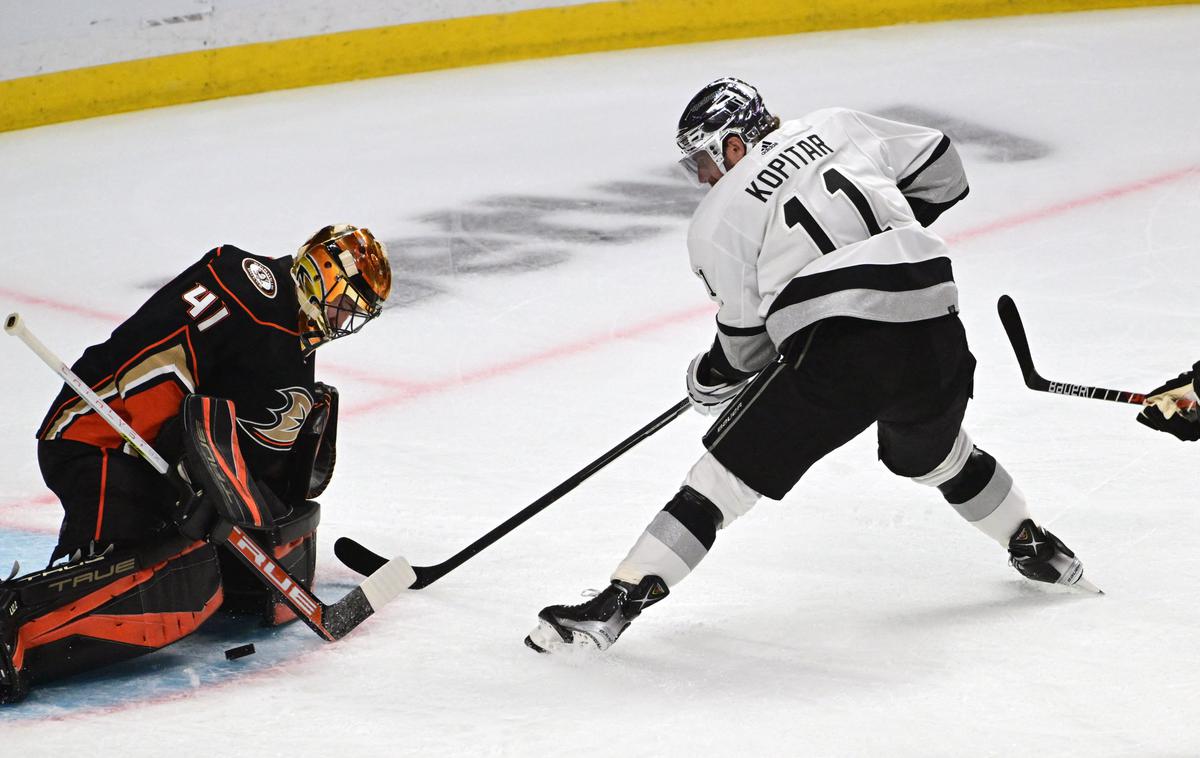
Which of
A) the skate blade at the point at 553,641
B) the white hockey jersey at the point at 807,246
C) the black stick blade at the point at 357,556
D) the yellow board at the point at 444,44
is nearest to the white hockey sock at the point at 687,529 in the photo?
the skate blade at the point at 553,641

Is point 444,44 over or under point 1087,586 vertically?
over

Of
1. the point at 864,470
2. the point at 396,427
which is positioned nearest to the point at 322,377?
the point at 396,427

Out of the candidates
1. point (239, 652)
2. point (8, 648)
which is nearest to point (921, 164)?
point (239, 652)

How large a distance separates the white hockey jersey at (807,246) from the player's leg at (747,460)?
0.06 meters

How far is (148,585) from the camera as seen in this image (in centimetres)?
251

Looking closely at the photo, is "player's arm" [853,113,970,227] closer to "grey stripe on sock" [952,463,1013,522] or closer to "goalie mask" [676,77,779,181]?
"goalie mask" [676,77,779,181]

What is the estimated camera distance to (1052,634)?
2.57 metres

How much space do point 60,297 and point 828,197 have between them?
10.1 feet

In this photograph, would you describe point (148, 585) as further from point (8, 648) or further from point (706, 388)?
point (706, 388)

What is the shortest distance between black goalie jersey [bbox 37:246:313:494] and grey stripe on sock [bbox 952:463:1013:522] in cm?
121

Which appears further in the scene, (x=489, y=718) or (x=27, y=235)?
(x=27, y=235)

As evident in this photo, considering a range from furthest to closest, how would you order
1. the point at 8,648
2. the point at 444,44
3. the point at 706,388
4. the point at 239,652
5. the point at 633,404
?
the point at 444,44 → the point at 633,404 → the point at 706,388 → the point at 239,652 → the point at 8,648

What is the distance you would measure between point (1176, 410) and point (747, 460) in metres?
0.77

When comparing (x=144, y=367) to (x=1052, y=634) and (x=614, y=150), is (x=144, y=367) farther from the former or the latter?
(x=614, y=150)
